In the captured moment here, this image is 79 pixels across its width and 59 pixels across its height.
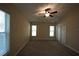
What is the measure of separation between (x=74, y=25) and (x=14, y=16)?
38.2 inches

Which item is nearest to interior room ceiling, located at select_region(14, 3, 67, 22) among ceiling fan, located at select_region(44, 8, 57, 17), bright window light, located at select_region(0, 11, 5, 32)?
ceiling fan, located at select_region(44, 8, 57, 17)

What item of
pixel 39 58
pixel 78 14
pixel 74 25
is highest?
pixel 78 14

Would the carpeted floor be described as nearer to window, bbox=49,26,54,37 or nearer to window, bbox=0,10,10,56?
window, bbox=49,26,54,37

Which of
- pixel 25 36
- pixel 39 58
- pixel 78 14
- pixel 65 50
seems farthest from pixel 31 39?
pixel 78 14

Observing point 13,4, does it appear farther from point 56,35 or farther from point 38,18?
point 56,35

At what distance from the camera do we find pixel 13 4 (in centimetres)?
262

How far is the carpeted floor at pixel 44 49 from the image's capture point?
→ 267cm

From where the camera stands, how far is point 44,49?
273 centimetres

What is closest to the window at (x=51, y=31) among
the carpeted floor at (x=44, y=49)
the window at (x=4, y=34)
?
the carpeted floor at (x=44, y=49)

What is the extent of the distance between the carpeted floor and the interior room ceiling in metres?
0.37

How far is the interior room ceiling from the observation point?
2.63 meters

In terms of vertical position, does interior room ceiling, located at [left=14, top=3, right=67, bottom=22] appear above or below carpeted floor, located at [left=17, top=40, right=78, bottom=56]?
above

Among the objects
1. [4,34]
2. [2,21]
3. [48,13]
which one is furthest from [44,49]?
[2,21]

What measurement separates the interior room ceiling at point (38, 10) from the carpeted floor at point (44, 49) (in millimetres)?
374
